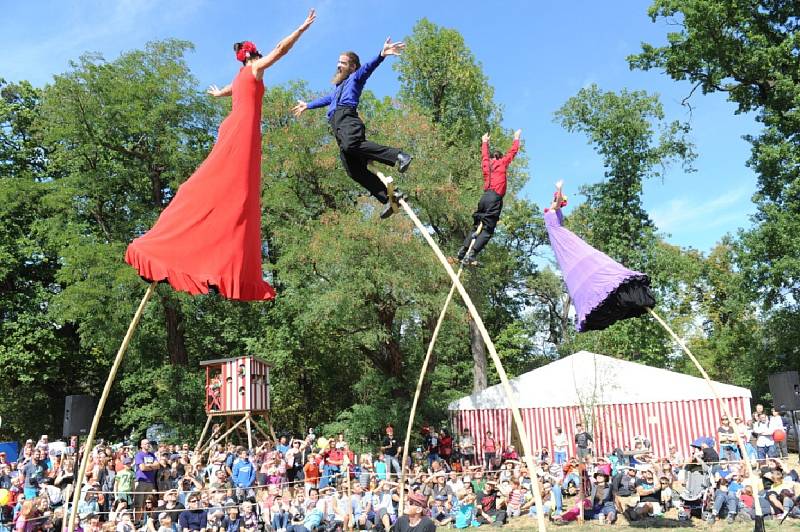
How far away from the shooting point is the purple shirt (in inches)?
432

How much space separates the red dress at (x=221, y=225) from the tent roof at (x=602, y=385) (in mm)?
12576

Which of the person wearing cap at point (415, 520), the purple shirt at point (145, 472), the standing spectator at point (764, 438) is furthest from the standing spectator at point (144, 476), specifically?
the standing spectator at point (764, 438)

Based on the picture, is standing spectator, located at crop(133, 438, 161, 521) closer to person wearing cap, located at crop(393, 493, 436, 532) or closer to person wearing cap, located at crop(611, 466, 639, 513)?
person wearing cap, located at crop(393, 493, 436, 532)

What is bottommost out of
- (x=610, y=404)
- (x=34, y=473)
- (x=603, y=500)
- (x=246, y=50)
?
(x=603, y=500)

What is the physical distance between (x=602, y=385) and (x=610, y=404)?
51 cm

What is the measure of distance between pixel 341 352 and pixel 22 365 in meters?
9.92

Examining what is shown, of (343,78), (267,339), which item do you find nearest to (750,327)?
(267,339)

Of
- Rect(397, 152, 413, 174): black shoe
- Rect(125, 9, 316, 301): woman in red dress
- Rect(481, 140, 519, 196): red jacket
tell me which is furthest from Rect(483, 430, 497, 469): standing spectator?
Rect(397, 152, 413, 174): black shoe

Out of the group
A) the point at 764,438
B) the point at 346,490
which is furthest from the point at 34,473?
the point at 764,438

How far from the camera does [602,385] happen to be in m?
16.9

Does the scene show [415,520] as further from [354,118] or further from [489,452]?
[489,452]

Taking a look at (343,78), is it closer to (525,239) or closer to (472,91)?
(472,91)

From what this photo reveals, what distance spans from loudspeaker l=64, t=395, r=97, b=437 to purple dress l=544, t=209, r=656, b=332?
234 inches

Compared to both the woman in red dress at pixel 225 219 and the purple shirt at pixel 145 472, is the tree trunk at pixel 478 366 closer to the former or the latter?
the purple shirt at pixel 145 472
